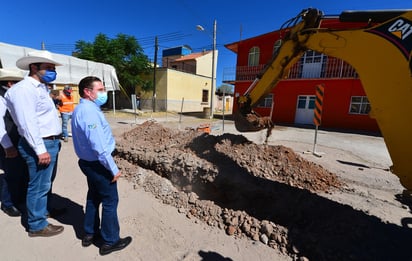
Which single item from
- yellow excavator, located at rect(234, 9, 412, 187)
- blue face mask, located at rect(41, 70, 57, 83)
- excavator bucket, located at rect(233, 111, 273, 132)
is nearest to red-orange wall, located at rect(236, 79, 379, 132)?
excavator bucket, located at rect(233, 111, 273, 132)

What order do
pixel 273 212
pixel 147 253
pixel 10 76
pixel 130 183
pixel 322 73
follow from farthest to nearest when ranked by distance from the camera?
pixel 322 73
pixel 130 183
pixel 273 212
pixel 10 76
pixel 147 253

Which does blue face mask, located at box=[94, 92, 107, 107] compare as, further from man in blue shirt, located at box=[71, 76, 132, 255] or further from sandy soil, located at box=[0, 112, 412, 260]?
sandy soil, located at box=[0, 112, 412, 260]

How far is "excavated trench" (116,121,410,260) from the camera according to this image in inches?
89.7

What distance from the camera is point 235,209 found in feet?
11.1

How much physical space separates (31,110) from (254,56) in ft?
53.1

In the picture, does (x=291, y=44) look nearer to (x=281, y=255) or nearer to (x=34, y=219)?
(x=281, y=255)

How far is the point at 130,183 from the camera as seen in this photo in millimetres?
3766

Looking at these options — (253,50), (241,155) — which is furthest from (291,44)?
(253,50)

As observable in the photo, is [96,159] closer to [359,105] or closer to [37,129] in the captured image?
[37,129]

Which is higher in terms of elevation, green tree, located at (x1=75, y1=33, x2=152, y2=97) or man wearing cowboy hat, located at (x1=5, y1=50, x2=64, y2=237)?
green tree, located at (x1=75, y1=33, x2=152, y2=97)

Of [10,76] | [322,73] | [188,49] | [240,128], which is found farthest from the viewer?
[188,49]

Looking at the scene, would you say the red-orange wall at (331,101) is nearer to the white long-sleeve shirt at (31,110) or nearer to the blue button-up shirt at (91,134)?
the blue button-up shirt at (91,134)

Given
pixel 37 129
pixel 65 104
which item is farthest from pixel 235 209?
pixel 65 104

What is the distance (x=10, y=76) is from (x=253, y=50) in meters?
15.7
